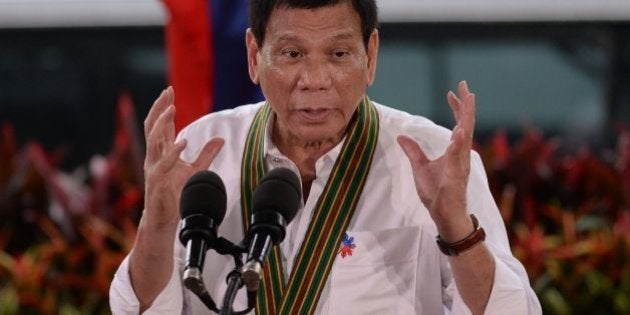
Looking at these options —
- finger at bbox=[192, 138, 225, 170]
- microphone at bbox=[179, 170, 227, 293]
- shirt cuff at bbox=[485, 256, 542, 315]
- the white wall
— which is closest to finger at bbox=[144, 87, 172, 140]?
finger at bbox=[192, 138, 225, 170]

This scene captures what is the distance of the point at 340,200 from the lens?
8.09 ft

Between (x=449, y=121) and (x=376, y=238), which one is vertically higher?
(x=376, y=238)

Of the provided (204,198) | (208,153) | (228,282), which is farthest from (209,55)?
Answer: (228,282)

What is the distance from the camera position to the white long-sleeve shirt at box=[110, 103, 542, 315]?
94.1 inches

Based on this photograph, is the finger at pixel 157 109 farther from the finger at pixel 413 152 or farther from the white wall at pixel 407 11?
the white wall at pixel 407 11

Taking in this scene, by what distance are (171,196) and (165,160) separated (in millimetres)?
66

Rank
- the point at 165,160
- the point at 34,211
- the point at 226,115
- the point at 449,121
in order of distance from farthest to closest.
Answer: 1. the point at 449,121
2. the point at 34,211
3. the point at 226,115
4. the point at 165,160

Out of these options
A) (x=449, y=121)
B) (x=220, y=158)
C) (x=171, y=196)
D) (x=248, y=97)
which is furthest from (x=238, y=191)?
(x=449, y=121)

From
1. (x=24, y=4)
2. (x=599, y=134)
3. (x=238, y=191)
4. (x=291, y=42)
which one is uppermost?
(x=291, y=42)

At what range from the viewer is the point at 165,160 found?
230 centimetres

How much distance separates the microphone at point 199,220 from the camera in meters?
1.92

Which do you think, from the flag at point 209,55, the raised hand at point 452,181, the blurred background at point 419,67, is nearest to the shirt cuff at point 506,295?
the raised hand at point 452,181

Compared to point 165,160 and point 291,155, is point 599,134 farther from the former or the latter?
point 165,160

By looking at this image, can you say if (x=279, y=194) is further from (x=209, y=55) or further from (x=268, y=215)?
(x=209, y=55)
